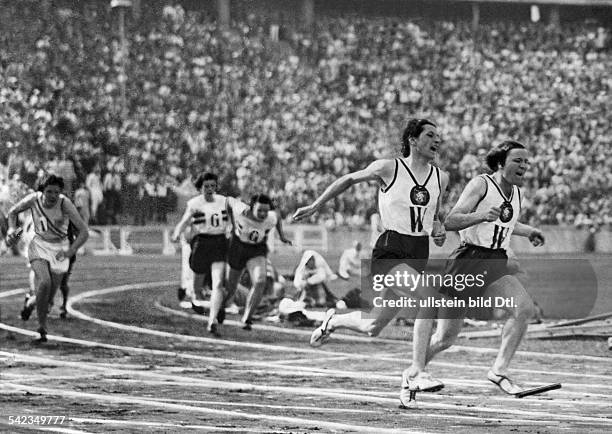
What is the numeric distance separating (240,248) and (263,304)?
2.39 m

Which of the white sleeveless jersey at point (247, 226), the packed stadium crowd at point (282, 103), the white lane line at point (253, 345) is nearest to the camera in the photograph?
the white lane line at point (253, 345)

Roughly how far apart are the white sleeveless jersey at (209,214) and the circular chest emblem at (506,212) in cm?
753

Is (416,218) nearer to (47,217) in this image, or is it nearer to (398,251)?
(398,251)

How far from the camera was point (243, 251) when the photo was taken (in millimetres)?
17281

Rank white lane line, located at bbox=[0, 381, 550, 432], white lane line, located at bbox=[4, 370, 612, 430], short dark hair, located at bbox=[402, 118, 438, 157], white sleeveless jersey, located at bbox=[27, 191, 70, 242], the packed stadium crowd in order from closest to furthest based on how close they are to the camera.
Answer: white lane line, located at bbox=[0, 381, 550, 432]
white lane line, located at bbox=[4, 370, 612, 430]
short dark hair, located at bbox=[402, 118, 438, 157]
white sleeveless jersey, located at bbox=[27, 191, 70, 242]
the packed stadium crowd

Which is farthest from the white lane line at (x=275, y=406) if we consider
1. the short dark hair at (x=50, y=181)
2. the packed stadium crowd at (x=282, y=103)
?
the packed stadium crowd at (x=282, y=103)

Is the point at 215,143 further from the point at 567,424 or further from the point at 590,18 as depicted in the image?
the point at 567,424

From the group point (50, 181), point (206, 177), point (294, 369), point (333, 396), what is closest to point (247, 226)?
point (206, 177)

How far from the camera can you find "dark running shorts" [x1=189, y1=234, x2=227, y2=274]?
16938 mm

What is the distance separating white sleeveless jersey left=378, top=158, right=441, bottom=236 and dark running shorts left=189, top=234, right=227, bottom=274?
24.3 feet

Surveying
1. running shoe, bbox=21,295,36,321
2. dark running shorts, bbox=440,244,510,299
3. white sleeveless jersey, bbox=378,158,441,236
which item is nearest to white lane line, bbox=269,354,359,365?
dark running shorts, bbox=440,244,510,299

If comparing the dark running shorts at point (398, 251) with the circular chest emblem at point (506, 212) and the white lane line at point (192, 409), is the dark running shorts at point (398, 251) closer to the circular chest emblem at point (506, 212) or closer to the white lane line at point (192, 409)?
the circular chest emblem at point (506, 212)

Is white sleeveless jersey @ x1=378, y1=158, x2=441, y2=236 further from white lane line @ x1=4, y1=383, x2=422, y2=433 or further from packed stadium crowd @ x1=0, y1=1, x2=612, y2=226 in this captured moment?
packed stadium crowd @ x1=0, y1=1, x2=612, y2=226

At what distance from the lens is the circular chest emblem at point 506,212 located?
974 cm
